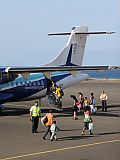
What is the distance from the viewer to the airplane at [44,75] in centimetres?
2697

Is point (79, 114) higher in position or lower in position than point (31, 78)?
lower

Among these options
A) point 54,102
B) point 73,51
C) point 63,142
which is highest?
point 73,51

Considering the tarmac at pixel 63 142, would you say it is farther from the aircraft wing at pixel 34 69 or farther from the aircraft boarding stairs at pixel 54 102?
the aircraft boarding stairs at pixel 54 102

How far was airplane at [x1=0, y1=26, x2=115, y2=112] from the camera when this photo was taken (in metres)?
27.0

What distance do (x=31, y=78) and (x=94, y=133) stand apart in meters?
11.3

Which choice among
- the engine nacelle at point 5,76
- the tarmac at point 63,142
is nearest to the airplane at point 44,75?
the engine nacelle at point 5,76

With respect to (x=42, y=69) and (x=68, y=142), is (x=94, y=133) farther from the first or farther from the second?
(x=42, y=69)

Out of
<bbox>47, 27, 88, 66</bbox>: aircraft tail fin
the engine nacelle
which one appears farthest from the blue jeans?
<bbox>47, 27, 88, 66</bbox>: aircraft tail fin

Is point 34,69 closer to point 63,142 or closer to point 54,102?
point 54,102

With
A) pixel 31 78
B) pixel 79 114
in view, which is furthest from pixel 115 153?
pixel 31 78

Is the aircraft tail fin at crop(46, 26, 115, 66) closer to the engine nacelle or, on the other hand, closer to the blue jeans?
the engine nacelle

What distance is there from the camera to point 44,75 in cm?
2911

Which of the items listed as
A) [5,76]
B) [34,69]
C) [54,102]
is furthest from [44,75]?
[5,76]

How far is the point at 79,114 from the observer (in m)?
27.8
